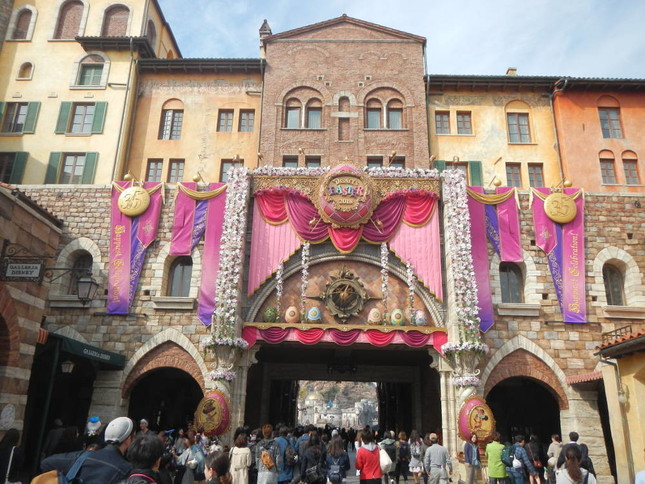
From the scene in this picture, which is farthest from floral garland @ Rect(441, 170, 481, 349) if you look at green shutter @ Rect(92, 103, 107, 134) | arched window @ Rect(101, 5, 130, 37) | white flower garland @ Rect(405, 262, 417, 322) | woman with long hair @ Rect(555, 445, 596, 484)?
arched window @ Rect(101, 5, 130, 37)

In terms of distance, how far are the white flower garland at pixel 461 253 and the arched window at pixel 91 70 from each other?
1781 cm

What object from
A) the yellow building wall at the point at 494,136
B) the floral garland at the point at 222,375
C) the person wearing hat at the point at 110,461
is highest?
the yellow building wall at the point at 494,136

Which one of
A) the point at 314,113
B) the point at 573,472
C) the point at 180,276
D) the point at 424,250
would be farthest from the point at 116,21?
the point at 573,472

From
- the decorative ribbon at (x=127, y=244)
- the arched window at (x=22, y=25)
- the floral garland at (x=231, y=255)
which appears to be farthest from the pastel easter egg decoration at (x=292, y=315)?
the arched window at (x=22, y=25)

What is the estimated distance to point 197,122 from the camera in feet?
81.5

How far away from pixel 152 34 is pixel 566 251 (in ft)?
77.0

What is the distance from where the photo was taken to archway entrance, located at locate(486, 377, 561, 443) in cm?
2053

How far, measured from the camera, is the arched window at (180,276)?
18772 millimetres

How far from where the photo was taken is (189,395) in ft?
72.9

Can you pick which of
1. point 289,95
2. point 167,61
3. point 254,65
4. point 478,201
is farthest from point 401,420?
point 167,61

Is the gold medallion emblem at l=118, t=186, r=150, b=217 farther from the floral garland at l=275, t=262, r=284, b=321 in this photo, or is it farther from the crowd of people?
the crowd of people

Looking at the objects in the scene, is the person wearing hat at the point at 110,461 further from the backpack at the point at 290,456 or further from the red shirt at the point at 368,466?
the backpack at the point at 290,456

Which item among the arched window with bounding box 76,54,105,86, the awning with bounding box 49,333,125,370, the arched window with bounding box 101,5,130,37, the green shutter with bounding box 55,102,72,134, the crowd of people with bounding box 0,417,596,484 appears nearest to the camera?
the crowd of people with bounding box 0,417,596,484

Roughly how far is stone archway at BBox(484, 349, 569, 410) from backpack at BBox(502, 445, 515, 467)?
4008 mm
